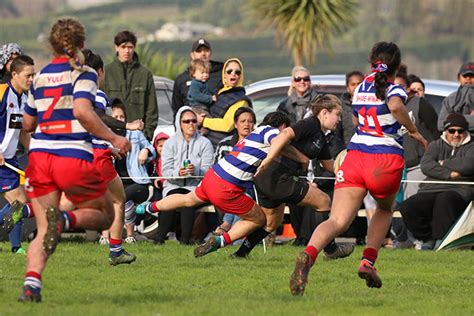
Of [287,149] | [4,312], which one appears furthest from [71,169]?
[287,149]

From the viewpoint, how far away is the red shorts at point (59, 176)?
1005 centimetres

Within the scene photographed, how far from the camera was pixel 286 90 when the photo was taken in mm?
19359

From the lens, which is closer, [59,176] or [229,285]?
[59,176]

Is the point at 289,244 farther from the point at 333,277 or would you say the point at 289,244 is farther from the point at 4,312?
the point at 4,312

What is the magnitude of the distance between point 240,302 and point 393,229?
740 cm

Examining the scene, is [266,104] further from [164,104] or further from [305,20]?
[305,20]

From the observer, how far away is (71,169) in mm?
10062

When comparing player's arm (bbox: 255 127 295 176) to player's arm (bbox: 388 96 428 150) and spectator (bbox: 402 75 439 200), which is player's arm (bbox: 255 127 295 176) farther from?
spectator (bbox: 402 75 439 200)

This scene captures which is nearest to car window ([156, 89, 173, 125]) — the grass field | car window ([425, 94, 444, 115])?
A: car window ([425, 94, 444, 115])

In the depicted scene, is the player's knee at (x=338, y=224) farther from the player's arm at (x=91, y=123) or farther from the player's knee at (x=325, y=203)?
the player's knee at (x=325, y=203)

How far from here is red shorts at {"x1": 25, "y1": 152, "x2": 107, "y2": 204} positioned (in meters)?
10.0

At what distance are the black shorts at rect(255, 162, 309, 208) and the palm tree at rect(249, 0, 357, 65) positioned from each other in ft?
75.5

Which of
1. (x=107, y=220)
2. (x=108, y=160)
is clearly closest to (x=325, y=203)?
(x=108, y=160)

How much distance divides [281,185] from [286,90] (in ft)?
17.1
